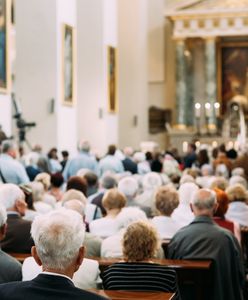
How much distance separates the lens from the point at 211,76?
28750mm

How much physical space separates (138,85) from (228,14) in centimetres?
379

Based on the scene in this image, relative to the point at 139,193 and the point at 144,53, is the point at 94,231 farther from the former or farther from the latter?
the point at 144,53

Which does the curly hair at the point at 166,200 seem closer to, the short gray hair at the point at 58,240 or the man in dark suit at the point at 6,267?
the man in dark suit at the point at 6,267

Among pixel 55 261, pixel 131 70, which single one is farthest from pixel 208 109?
pixel 55 261

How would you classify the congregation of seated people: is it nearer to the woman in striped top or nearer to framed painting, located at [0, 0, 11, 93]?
the woman in striped top

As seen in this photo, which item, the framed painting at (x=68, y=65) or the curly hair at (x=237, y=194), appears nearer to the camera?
the curly hair at (x=237, y=194)

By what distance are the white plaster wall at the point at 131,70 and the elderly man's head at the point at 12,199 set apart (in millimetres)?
20534

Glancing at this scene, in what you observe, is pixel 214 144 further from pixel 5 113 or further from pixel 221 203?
pixel 221 203

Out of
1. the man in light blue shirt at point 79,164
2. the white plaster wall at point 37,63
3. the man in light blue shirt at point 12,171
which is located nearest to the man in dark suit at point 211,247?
the man in light blue shirt at point 12,171

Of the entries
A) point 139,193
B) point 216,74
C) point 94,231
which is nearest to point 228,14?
point 216,74

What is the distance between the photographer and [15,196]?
6867 millimetres

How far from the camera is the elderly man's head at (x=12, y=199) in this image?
22.5 ft

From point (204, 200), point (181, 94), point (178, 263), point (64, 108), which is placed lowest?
point (178, 263)

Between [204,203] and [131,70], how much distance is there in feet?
68.9
